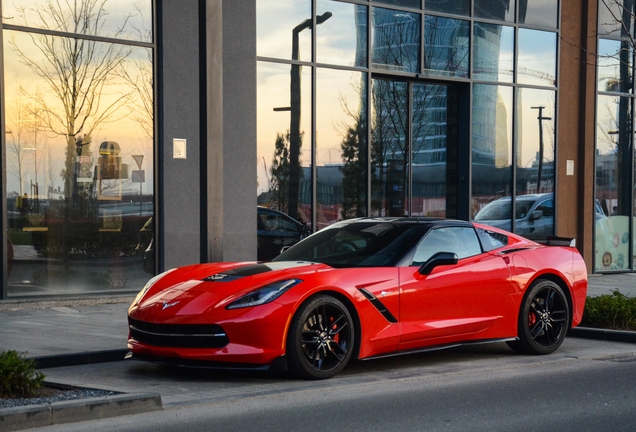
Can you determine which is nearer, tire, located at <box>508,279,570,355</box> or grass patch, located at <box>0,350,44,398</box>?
grass patch, located at <box>0,350,44,398</box>

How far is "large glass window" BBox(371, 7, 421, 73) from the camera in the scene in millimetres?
15836

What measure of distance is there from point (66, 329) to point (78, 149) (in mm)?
3503

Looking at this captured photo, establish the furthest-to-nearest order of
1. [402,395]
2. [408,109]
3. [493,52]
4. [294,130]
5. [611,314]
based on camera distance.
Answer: [493,52], [408,109], [294,130], [611,314], [402,395]

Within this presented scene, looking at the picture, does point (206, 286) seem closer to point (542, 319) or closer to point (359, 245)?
point (359, 245)

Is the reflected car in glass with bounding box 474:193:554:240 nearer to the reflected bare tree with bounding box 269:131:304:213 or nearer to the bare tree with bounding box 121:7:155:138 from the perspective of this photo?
the reflected bare tree with bounding box 269:131:304:213

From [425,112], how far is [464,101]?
85cm

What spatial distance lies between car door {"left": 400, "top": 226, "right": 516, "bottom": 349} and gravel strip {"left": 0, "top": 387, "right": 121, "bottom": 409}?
2.78 meters

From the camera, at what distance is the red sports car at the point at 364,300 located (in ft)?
23.8

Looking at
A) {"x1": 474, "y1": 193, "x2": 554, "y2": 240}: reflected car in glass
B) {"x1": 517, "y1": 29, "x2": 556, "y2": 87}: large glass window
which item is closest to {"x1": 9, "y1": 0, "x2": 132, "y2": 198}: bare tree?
{"x1": 474, "y1": 193, "x2": 554, "y2": 240}: reflected car in glass

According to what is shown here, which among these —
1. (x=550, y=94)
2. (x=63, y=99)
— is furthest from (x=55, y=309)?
(x=550, y=94)

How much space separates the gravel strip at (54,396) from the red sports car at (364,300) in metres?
0.86

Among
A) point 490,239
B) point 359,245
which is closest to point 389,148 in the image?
point 490,239

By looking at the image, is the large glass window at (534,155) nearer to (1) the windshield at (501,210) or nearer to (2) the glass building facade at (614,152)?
(1) the windshield at (501,210)

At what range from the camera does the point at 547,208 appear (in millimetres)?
18219
